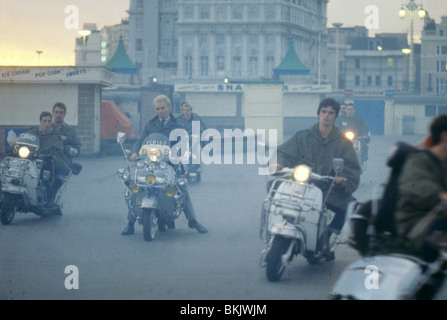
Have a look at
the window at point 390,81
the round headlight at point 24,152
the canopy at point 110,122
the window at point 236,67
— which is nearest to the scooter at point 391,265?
the round headlight at point 24,152

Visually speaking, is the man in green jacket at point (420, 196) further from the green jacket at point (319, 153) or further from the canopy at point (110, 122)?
the canopy at point (110, 122)

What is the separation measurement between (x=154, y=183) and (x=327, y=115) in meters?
2.85

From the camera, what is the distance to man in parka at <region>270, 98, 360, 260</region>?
27.3ft

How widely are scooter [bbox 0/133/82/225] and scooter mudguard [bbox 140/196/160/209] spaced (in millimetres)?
2301

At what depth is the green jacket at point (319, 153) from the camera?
838cm

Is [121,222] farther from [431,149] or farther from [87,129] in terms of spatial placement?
[87,129]

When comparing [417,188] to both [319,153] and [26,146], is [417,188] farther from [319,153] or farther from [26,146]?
[26,146]

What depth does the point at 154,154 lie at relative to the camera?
10672mm

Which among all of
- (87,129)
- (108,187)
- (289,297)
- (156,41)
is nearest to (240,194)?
(108,187)

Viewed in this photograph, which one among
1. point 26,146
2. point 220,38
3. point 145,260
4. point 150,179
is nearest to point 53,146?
point 26,146

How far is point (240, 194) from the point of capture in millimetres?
16672

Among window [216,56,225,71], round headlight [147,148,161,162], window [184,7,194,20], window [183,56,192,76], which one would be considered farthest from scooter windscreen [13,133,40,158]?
window [216,56,225,71]

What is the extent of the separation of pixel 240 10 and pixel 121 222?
82.0 metres

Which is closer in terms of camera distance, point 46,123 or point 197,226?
point 197,226
